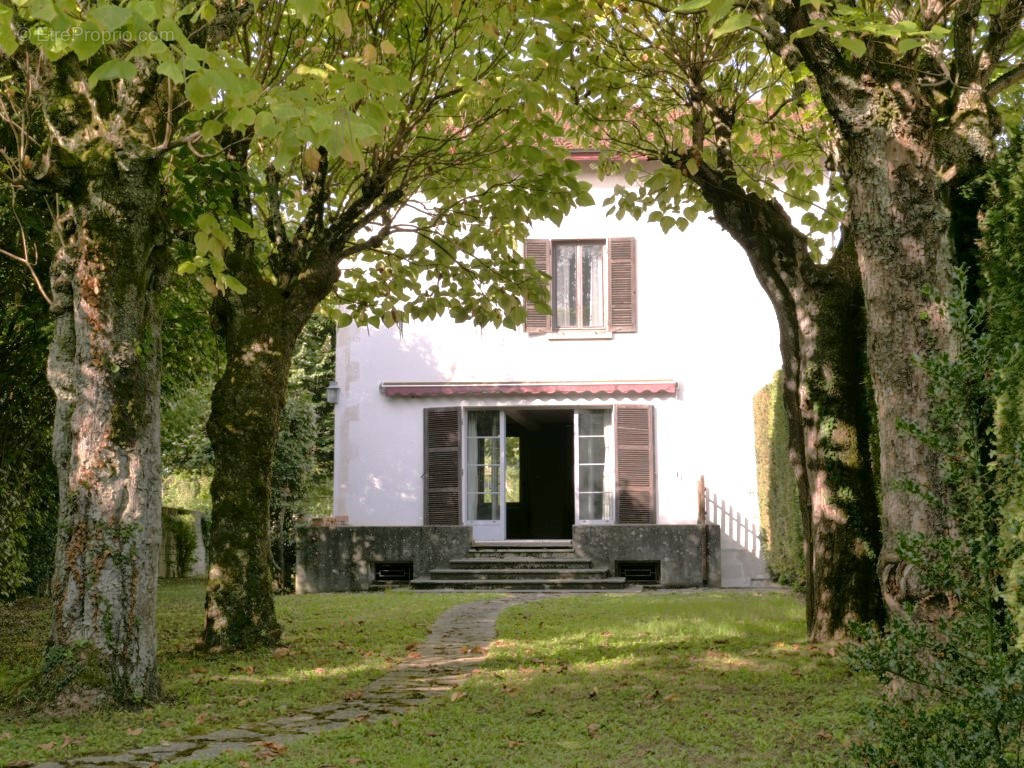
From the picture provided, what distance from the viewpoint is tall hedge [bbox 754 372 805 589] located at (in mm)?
13711

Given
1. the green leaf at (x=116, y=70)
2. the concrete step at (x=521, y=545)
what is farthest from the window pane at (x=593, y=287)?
the green leaf at (x=116, y=70)

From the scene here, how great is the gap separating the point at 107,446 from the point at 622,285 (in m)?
13.4

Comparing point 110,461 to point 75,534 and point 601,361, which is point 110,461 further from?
point 601,361

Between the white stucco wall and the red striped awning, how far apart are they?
0.14 m

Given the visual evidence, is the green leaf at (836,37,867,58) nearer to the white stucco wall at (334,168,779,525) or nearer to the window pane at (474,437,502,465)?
the white stucco wall at (334,168,779,525)

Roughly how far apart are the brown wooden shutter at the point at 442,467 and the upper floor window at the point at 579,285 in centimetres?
272

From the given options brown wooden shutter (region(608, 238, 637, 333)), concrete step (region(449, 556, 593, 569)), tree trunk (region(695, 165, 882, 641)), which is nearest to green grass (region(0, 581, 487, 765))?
concrete step (region(449, 556, 593, 569))

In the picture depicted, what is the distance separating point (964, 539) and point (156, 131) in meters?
5.24

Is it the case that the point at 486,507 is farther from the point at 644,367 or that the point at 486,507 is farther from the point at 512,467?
the point at 512,467

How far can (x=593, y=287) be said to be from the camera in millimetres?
18844

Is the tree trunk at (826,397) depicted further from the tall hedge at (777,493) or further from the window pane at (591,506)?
the window pane at (591,506)

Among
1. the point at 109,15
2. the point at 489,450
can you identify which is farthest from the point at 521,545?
the point at 109,15

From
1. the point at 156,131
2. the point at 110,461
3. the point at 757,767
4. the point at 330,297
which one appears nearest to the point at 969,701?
the point at 757,767

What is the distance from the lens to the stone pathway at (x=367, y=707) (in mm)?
5043
